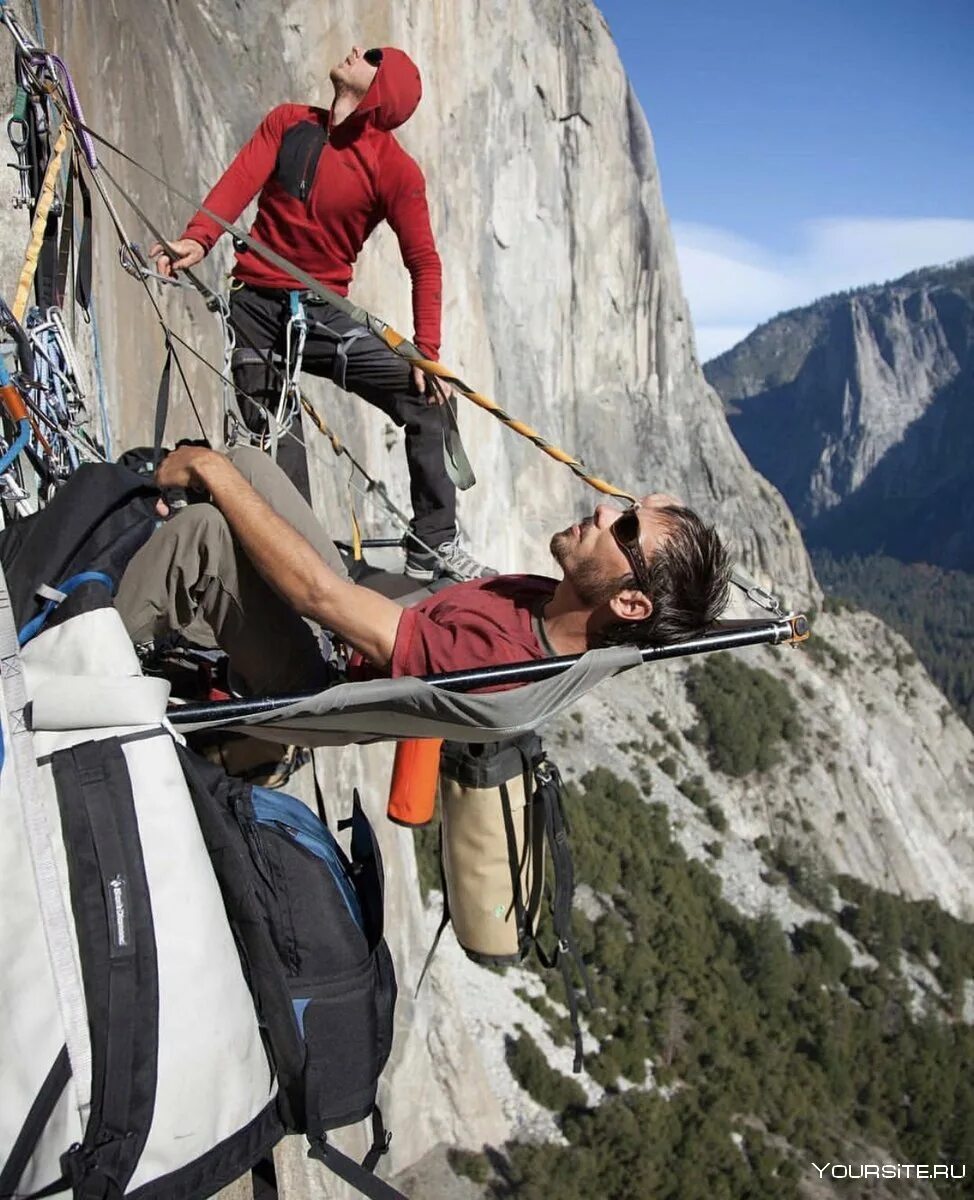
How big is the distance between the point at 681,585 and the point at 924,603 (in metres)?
148

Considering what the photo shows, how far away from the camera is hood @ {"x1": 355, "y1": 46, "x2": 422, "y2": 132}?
4301 millimetres

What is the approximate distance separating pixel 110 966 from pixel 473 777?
2214mm

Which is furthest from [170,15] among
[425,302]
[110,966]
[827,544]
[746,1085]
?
[827,544]

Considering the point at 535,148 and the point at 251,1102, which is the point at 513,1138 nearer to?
the point at 251,1102

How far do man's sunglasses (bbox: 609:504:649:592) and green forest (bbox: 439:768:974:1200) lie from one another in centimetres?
1707

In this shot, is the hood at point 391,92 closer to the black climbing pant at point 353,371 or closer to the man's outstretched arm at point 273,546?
the black climbing pant at point 353,371

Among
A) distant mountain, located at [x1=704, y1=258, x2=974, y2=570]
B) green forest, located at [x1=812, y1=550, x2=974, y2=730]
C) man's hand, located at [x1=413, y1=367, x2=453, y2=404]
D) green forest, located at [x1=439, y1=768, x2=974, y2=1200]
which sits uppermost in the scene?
distant mountain, located at [x1=704, y1=258, x2=974, y2=570]

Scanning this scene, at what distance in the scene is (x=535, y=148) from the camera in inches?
1473

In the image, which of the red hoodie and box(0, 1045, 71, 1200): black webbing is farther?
the red hoodie

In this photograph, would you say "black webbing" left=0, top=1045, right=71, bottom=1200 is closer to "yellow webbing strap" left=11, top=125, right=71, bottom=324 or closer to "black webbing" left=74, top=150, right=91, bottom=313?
"yellow webbing strap" left=11, top=125, right=71, bottom=324

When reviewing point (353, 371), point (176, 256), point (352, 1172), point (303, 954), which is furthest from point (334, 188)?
point (352, 1172)

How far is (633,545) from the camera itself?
105 inches

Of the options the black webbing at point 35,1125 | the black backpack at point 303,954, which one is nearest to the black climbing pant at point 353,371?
the black backpack at point 303,954

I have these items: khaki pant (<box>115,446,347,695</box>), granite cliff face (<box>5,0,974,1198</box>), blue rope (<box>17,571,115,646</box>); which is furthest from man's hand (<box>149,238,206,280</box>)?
blue rope (<box>17,571,115,646</box>)
